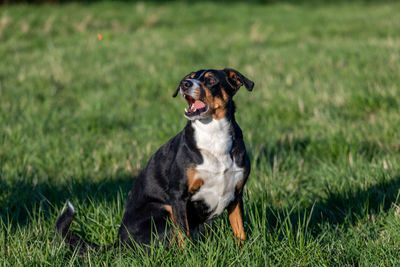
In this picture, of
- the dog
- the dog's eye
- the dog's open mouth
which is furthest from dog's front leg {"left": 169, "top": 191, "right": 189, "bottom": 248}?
the dog's eye

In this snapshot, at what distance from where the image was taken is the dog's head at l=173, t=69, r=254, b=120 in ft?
9.69

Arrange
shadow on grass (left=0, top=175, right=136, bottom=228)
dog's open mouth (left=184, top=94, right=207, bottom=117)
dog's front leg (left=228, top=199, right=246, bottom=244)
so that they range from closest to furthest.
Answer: dog's open mouth (left=184, top=94, right=207, bottom=117), dog's front leg (left=228, top=199, right=246, bottom=244), shadow on grass (left=0, top=175, right=136, bottom=228)

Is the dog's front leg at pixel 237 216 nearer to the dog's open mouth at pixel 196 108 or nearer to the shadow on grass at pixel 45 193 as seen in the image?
the dog's open mouth at pixel 196 108

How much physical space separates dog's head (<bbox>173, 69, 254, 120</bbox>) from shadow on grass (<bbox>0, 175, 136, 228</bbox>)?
45.8 inches

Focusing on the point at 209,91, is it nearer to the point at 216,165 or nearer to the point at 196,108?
the point at 196,108

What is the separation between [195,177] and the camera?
2951 mm

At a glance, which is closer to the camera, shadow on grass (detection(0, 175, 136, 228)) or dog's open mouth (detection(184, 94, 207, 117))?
dog's open mouth (detection(184, 94, 207, 117))

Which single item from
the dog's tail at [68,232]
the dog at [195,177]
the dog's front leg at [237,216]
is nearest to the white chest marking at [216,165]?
the dog at [195,177]

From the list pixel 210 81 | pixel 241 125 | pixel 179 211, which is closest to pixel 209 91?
pixel 210 81

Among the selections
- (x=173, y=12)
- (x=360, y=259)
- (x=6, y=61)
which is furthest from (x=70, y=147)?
(x=173, y=12)

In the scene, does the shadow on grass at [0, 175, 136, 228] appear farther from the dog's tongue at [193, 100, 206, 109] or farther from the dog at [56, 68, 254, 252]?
the dog's tongue at [193, 100, 206, 109]

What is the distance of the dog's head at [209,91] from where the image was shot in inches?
116

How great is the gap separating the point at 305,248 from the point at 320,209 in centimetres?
102

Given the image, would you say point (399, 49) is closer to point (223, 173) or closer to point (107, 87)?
point (107, 87)
